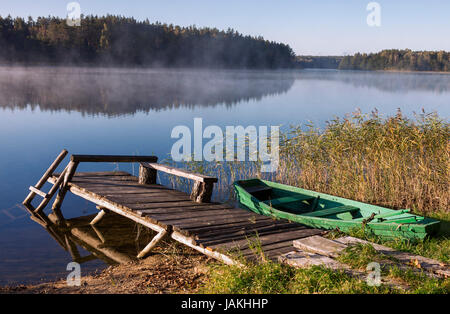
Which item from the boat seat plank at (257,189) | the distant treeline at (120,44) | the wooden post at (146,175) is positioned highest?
the distant treeline at (120,44)

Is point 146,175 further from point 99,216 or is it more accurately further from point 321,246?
point 321,246

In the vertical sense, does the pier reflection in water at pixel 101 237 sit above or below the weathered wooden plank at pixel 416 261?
below

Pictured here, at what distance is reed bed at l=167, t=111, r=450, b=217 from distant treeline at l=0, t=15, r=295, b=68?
68550mm

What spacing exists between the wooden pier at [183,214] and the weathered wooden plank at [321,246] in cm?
21

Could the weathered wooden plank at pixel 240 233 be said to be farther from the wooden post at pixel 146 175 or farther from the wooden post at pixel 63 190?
the wooden post at pixel 63 190

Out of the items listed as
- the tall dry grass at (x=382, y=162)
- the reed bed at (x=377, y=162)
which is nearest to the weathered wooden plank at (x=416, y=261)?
the reed bed at (x=377, y=162)

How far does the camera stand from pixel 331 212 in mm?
7668

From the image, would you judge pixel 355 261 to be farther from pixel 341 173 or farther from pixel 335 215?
pixel 341 173

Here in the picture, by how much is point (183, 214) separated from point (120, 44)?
75.7 metres

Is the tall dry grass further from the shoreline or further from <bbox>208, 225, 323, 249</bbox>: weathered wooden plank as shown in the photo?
the shoreline

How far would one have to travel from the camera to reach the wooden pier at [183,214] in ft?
20.3

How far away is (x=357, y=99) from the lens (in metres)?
39.3

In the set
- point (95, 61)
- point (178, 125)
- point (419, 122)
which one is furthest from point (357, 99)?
point (95, 61)
